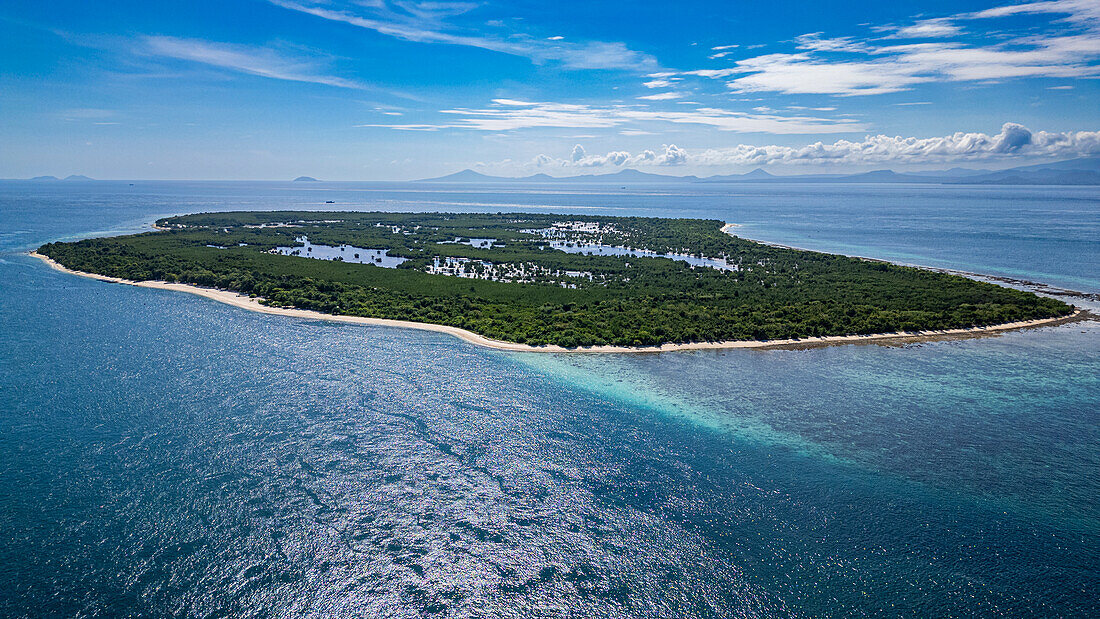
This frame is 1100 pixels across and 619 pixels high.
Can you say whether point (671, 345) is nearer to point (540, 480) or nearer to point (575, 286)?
point (540, 480)

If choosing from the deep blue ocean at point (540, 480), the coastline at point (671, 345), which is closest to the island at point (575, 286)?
the coastline at point (671, 345)

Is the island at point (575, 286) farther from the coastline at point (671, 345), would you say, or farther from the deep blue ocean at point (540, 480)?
the deep blue ocean at point (540, 480)

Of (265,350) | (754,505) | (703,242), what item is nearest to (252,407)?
(265,350)

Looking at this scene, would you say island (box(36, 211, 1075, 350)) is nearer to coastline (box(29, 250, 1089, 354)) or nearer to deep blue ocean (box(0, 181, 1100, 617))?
coastline (box(29, 250, 1089, 354))

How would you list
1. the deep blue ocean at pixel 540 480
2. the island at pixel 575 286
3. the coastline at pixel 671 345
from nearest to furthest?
the deep blue ocean at pixel 540 480 → the coastline at pixel 671 345 → the island at pixel 575 286

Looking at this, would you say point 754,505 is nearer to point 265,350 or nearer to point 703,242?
point 265,350

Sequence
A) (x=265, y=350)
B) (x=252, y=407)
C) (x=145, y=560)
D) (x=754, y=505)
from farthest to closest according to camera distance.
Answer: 1. (x=265, y=350)
2. (x=252, y=407)
3. (x=754, y=505)
4. (x=145, y=560)
